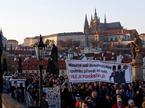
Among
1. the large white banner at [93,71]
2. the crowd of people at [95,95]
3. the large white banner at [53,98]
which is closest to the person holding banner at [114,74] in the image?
the large white banner at [93,71]

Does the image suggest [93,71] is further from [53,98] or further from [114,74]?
[53,98]

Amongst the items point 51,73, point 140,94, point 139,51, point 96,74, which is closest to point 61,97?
point 96,74

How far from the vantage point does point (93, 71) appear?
47.7 feet

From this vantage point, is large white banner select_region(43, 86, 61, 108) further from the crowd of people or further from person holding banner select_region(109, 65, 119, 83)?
person holding banner select_region(109, 65, 119, 83)

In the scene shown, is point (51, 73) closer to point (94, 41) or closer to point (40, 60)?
point (40, 60)

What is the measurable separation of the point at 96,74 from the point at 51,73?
420 inches

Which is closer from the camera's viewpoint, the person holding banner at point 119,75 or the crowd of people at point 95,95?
the crowd of people at point 95,95

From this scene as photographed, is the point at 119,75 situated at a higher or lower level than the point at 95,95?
higher

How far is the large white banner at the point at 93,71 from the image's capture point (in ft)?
46.9

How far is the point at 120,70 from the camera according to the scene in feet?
49.1

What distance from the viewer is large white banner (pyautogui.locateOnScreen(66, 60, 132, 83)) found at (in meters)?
14.3

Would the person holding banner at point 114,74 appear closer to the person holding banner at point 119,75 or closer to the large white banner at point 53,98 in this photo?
the person holding banner at point 119,75

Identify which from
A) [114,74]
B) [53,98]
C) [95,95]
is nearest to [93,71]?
[114,74]

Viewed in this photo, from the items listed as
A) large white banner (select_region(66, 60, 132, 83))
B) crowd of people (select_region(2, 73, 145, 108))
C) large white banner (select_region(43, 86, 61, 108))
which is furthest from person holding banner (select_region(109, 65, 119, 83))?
large white banner (select_region(43, 86, 61, 108))
